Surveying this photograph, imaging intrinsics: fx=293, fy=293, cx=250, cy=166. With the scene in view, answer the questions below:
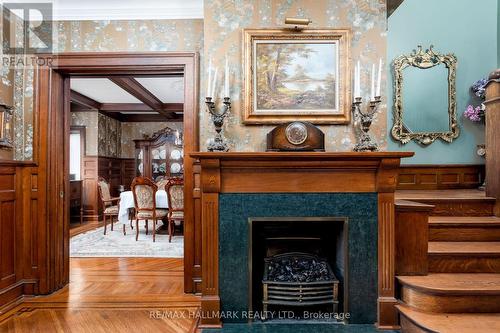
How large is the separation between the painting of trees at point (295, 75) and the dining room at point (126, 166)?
995 millimetres

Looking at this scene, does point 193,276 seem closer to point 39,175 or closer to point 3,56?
point 39,175

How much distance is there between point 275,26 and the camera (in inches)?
98.6

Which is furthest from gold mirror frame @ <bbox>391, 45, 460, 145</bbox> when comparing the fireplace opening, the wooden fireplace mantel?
the fireplace opening

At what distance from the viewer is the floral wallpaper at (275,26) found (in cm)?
247

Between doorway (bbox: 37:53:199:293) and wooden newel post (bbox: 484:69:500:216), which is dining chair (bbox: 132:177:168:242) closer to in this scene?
doorway (bbox: 37:53:199:293)

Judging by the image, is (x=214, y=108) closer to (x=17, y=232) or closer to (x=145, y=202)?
(x=17, y=232)

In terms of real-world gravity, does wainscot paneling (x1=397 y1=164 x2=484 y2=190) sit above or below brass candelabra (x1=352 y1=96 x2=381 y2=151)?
below

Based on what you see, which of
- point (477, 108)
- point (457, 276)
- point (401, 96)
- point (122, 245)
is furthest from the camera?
point (122, 245)

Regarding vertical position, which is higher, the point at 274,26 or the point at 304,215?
the point at 274,26

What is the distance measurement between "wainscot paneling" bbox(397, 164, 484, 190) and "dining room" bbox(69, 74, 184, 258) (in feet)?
10.4

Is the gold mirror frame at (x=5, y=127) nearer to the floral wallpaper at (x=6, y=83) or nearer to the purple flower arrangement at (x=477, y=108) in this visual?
the floral wallpaper at (x=6, y=83)

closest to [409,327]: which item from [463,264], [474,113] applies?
[463,264]

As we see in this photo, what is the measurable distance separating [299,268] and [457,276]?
1173mm

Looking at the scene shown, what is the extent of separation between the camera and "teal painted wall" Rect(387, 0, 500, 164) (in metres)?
3.77
